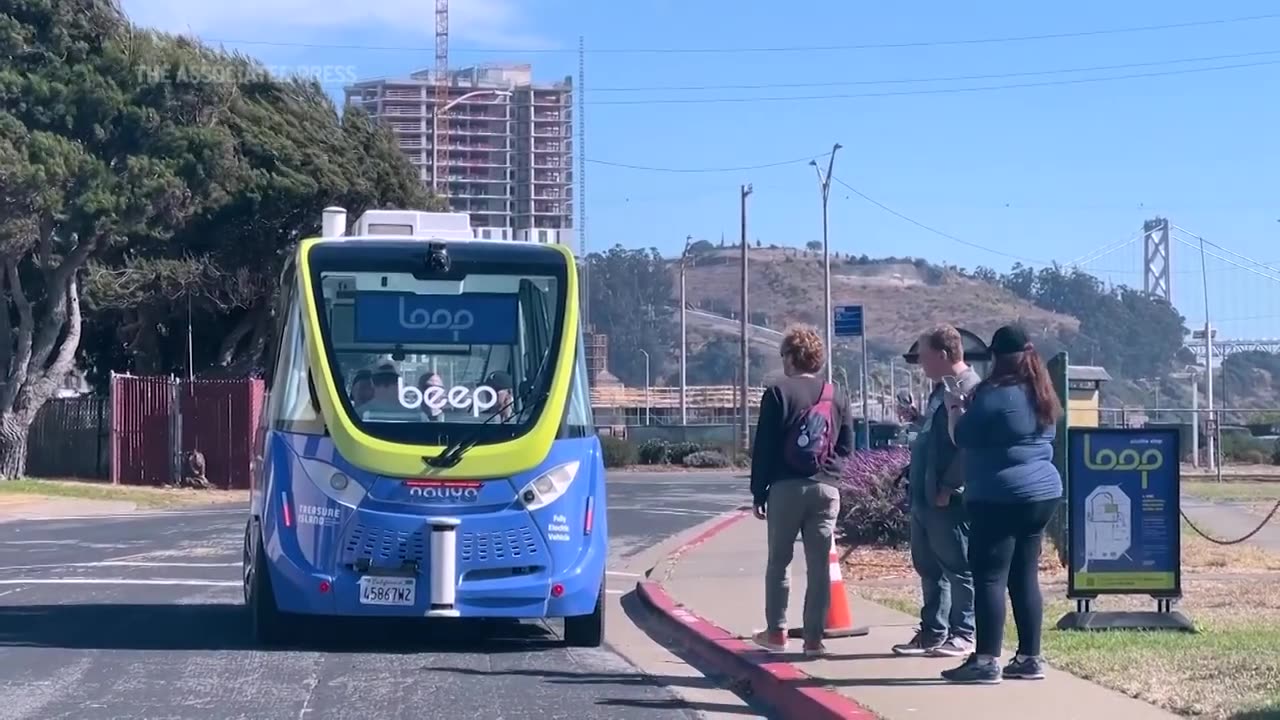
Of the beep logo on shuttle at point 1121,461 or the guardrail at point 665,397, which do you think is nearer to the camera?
the beep logo on shuttle at point 1121,461

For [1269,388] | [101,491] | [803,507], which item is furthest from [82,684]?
[1269,388]

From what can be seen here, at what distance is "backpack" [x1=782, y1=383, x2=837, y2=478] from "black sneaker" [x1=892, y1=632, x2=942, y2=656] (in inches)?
47.7

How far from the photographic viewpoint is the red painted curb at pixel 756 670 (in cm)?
841

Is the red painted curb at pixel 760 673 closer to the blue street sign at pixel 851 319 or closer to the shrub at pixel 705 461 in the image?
the blue street sign at pixel 851 319

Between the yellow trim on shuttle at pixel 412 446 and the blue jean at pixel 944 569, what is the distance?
97.1 inches

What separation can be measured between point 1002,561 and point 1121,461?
337 centimetres

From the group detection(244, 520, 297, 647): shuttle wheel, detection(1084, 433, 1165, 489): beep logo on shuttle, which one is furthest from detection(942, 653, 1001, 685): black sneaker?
detection(244, 520, 297, 647): shuttle wheel

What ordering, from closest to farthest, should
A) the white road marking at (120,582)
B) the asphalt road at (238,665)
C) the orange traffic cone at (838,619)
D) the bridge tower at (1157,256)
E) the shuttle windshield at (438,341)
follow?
the asphalt road at (238,665)
the orange traffic cone at (838,619)
the shuttle windshield at (438,341)
the white road marking at (120,582)
the bridge tower at (1157,256)

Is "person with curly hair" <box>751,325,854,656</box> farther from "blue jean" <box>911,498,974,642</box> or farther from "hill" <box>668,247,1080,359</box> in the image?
"hill" <box>668,247,1080,359</box>

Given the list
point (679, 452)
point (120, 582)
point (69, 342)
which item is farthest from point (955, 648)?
point (679, 452)

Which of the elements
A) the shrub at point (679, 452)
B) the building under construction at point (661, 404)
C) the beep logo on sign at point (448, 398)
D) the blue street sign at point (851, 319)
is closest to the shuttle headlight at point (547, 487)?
the beep logo on sign at point (448, 398)

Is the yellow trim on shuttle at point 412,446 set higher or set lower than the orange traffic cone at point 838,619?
higher

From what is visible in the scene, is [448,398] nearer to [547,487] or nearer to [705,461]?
[547,487]

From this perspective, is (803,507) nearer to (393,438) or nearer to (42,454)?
(393,438)
